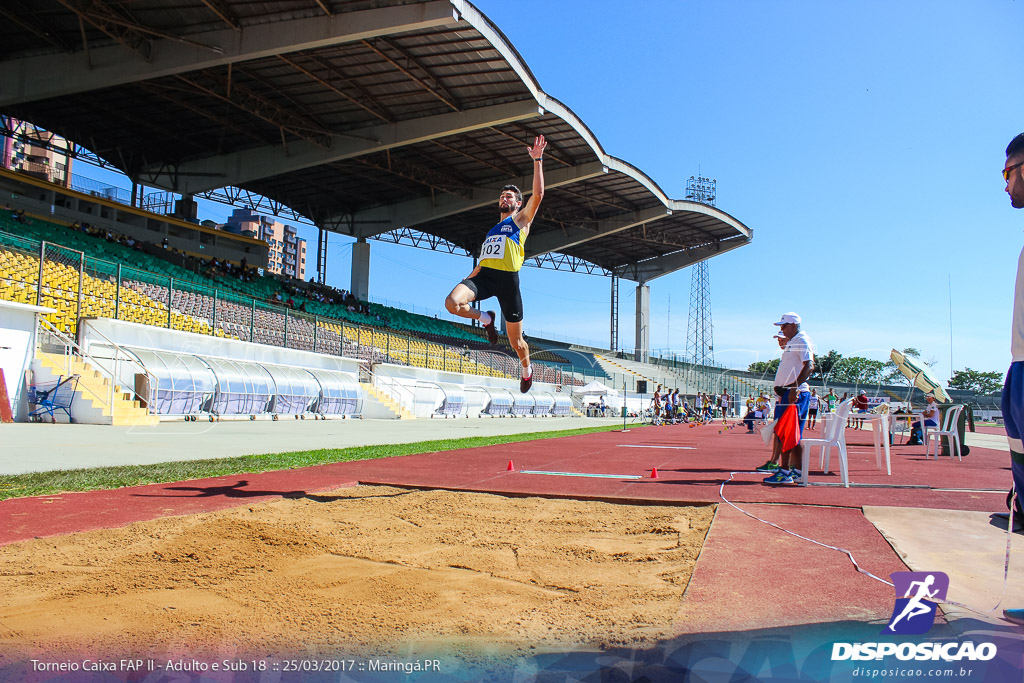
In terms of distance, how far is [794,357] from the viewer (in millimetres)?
7965

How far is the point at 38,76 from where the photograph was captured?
2598cm

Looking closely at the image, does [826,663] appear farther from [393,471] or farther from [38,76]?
[38,76]

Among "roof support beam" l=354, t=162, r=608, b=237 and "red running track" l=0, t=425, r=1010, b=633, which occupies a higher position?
"roof support beam" l=354, t=162, r=608, b=237

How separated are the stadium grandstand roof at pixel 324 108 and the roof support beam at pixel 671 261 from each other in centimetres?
988

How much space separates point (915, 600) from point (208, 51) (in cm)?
2703

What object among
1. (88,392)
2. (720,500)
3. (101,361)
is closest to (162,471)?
(720,500)

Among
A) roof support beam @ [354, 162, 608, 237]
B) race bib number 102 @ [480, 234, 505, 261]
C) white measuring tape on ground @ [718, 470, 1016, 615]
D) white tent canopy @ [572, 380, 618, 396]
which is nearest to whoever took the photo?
white measuring tape on ground @ [718, 470, 1016, 615]

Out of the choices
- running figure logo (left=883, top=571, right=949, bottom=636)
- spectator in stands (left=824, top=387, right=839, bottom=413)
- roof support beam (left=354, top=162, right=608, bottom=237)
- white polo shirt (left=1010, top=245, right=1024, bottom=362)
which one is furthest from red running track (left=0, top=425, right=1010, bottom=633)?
roof support beam (left=354, top=162, right=608, bottom=237)

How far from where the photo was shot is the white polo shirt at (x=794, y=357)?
7.89 metres

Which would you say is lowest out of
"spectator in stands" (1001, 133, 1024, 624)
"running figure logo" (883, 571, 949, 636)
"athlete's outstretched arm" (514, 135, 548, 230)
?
"running figure logo" (883, 571, 949, 636)

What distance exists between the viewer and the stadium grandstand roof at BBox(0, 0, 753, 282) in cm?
2327

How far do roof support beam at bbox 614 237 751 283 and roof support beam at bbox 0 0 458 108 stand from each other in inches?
1539

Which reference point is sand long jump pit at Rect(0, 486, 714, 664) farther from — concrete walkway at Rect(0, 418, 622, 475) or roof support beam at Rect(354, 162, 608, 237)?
roof support beam at Rect(354, 162, 608, 237)

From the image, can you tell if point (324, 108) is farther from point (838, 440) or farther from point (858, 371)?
point (858, 371)
